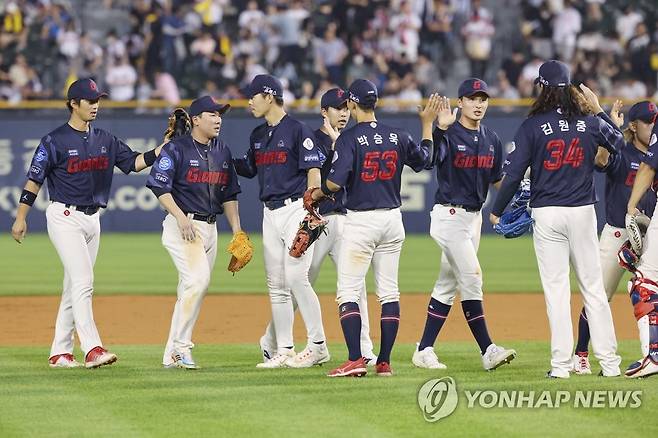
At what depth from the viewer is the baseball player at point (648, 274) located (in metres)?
8.58

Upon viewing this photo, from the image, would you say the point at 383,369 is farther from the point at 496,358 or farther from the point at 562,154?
the point at 562,154

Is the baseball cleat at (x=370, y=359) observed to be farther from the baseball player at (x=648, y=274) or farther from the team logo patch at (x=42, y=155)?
the team logo patch at (x=42, y=155)

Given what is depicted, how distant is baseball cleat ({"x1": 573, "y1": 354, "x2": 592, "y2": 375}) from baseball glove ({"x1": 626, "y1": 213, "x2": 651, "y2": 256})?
2.79ft

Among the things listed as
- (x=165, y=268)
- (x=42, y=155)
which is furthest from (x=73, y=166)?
(x=165, y=268)

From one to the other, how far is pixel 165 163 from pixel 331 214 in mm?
1381

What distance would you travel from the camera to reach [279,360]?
375 inches

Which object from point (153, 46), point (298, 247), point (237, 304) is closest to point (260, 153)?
point (298, 247)

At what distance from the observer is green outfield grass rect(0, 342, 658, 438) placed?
22.7 ft

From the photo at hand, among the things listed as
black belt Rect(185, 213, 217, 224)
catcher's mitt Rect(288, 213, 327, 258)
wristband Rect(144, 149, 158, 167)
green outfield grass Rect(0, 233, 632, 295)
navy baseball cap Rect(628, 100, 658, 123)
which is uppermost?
navy baseball cap Rect(628, 100, 658, 123)

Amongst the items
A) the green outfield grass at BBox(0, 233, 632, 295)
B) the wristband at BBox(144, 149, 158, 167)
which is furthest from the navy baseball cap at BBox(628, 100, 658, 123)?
the green outfield grass at BBox(0, 233, 632, 295)

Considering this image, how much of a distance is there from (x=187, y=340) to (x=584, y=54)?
1599cm

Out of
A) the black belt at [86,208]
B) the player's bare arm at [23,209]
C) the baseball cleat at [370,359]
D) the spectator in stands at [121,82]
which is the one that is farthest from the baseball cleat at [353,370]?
the spectator in stands at [121,82]

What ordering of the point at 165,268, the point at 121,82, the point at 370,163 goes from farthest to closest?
the point at 121,82 < the point at 165,268 < the point at 370,163

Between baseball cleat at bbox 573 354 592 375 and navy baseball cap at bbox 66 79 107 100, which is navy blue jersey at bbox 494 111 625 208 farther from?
navy baseball cap at bbox 66 79 107 100
